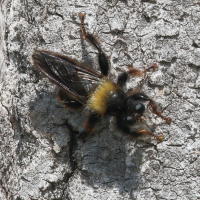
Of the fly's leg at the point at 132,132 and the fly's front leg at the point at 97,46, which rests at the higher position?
the fly's front leg at the point at 97,46

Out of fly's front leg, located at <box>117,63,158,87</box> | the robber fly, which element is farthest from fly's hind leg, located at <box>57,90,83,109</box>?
fly's front leg, located at <box>117,63,158,87</box>

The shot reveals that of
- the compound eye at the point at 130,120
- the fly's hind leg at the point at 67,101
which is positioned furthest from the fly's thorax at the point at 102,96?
the compound eye at the point at 130,120

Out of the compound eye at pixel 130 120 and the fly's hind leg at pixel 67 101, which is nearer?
the compound eye at pixel 130 120

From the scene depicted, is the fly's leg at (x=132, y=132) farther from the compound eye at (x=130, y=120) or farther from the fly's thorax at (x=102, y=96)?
the fly's thorax at (x=102, y=96)

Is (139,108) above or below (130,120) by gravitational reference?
above

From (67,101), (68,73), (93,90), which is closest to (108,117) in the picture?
(93,90)

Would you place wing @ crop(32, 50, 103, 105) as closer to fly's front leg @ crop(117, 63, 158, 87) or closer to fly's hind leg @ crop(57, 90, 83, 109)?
fly's hind leg @ crop(57, 90, 83, 109)

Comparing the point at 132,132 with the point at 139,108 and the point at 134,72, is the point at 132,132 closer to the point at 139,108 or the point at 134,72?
the point at 139,108
